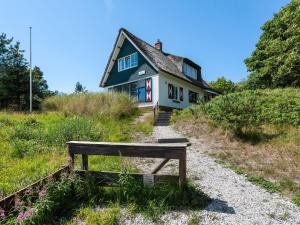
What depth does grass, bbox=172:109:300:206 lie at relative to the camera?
5.77 metres

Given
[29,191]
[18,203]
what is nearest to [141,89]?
[29,191]

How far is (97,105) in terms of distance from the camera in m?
15.1

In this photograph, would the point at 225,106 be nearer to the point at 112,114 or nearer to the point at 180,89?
the point at 112,114

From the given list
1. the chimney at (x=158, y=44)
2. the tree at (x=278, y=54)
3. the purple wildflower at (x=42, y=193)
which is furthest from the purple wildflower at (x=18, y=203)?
the chimney at (x=158, y=44)

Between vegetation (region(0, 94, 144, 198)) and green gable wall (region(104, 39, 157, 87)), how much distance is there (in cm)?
655

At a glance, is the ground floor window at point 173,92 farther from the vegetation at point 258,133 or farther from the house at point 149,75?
the vegetation at point 258,133

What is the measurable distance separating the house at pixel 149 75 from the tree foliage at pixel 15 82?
298 inches

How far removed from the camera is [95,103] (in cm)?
1514

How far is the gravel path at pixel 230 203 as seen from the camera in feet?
13.4

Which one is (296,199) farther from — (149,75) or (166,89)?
(149,75)

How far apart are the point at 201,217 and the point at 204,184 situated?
148cm

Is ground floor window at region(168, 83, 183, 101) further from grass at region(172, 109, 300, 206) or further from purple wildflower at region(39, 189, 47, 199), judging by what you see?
purple wildflower at region(39, 189, 47, 199)

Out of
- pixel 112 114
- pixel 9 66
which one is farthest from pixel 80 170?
pixel 9 66

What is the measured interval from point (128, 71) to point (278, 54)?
12.5 metres
